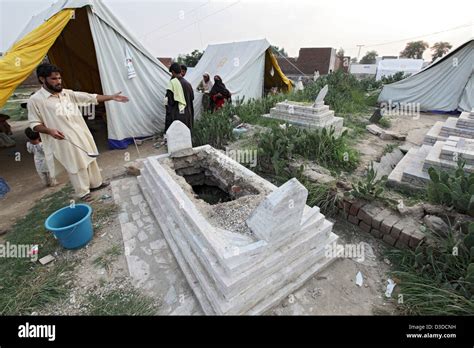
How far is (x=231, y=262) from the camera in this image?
175 centimetres

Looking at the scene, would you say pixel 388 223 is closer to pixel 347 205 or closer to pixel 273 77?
pixel 347 205

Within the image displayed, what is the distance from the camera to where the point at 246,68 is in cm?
816

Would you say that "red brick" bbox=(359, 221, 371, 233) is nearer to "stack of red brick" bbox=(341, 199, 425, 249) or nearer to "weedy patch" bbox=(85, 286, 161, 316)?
"stack of red brick" bbox=(341, 199, 425, 249)

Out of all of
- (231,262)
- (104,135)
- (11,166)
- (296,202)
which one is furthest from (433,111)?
(11,166)

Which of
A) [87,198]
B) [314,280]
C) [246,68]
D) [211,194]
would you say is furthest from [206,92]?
[314,280]

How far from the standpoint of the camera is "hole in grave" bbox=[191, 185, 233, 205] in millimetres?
3417

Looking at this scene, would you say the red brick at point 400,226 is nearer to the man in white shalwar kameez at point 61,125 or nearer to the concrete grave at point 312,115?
the concrete grave at point 312,115

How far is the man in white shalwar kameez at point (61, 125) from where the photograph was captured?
113 inches

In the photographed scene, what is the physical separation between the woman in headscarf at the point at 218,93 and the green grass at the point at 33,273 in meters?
4.37

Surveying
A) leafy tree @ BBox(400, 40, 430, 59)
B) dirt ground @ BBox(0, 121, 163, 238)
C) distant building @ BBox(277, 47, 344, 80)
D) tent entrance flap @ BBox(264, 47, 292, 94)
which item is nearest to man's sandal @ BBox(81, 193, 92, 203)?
dirt ground @ BBox(0, 121, 163, 238)

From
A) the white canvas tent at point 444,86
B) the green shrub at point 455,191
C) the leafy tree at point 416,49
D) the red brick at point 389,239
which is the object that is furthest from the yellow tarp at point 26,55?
the leafy tree at point 416,49

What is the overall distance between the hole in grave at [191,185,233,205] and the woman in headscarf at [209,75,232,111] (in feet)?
11.2

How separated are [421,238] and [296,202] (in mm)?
1363

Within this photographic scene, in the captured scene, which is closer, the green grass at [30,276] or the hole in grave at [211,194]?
the green grass at [30,276]
